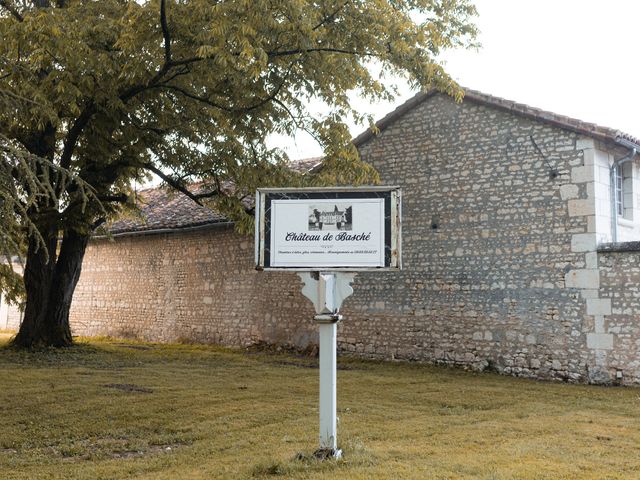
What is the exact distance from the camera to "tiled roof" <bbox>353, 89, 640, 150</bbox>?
11562 mm

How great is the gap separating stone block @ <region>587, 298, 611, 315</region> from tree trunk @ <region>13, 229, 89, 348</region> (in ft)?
35.1

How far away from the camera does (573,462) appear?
236 inches

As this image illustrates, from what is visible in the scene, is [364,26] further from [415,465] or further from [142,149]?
[415,465]

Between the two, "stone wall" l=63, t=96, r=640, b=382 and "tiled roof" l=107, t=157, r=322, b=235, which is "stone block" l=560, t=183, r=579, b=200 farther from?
"tiled roof" l=107, t=157, r=322, b=235

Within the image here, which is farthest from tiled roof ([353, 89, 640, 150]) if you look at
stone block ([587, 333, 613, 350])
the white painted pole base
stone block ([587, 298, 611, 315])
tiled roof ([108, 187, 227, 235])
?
the white painted pole base

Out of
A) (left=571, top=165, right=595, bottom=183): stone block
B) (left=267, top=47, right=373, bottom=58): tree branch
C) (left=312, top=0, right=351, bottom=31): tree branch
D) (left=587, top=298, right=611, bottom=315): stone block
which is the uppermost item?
(left=312, top=0, right=351, bottom=31): tree branch

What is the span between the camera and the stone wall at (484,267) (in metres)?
11.7

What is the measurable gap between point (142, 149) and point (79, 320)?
1122cm

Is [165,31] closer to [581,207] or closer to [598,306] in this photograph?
[581,207]

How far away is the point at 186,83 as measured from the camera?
11.7 m

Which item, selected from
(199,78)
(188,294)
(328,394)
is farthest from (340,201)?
(188,294)

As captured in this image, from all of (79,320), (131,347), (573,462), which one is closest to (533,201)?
(573,462)

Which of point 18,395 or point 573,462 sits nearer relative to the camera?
point 573,462

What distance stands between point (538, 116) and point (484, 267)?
3023 millimetres
